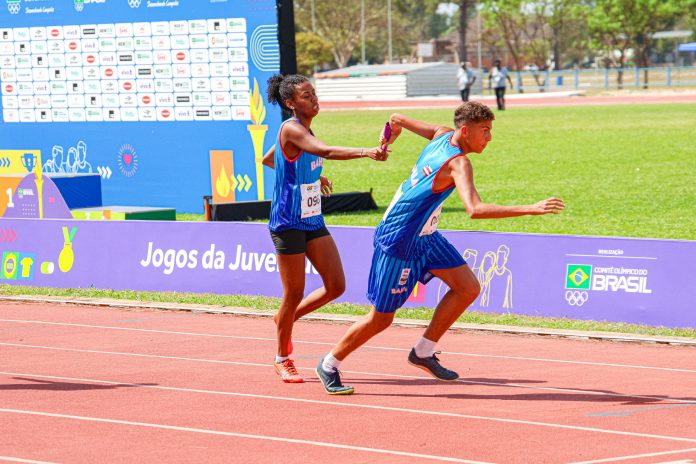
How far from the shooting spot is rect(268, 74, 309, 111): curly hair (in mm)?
8711

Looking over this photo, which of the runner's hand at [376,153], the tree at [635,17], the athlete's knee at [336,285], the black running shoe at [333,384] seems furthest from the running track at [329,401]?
the tree at [635,17]

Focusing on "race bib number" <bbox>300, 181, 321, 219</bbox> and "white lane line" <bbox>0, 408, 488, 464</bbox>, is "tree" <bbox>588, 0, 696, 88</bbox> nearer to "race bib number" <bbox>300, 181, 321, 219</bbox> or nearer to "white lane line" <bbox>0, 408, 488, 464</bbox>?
"race bib number" <bbox>300, 181, 321, 219</bbox>

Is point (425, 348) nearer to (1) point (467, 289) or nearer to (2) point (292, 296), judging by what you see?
(1) point (467, 289)

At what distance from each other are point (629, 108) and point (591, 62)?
82.0 metres

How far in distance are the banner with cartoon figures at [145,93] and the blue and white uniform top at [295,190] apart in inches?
422

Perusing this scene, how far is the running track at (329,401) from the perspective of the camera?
7.01 meters

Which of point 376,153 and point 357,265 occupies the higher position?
point 376,153

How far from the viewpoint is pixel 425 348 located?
8836 mm

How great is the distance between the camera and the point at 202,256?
13.8 metres

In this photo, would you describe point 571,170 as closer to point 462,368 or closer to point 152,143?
point 152,143

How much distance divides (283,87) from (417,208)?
135 centimetres

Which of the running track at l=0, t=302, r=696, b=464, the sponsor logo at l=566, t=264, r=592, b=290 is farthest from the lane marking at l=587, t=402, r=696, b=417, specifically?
the sponsor logo at l=566, t=264, r=592, b=290

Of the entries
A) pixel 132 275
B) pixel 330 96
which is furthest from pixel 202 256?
pixel 330 96

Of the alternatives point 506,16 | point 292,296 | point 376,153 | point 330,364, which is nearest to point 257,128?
point 292,296
